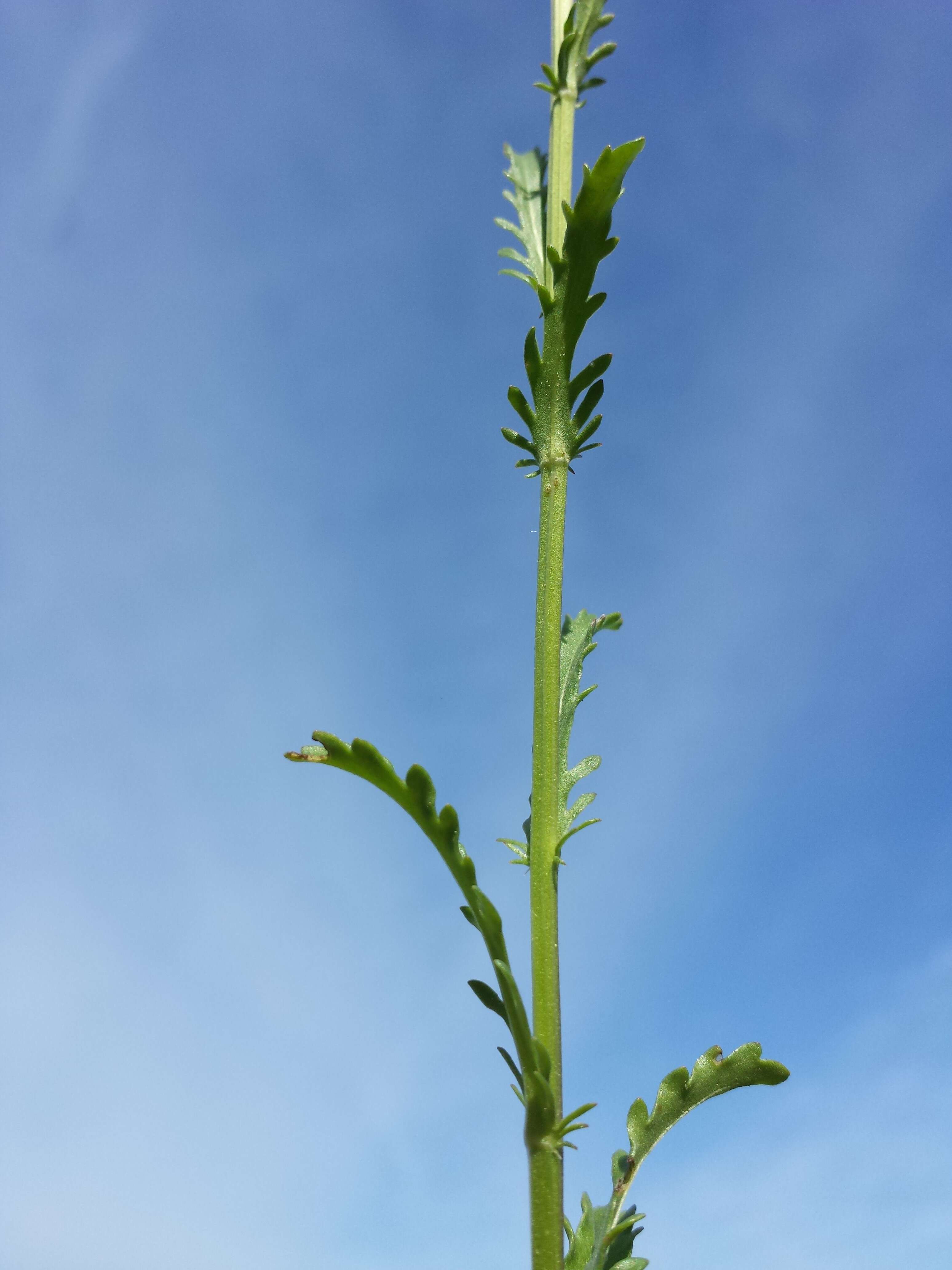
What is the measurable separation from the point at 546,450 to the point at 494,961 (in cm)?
153

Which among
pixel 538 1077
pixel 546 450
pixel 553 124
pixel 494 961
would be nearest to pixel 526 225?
pixel 553 124

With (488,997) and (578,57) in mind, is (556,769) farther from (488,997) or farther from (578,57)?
(578,57)

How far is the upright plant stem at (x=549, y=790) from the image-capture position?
6.70ft

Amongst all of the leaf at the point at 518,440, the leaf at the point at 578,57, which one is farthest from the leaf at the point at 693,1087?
the leaf at the point at 578,57

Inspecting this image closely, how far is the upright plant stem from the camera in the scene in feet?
6.70

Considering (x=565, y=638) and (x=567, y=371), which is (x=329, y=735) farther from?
(x=567, y=371)

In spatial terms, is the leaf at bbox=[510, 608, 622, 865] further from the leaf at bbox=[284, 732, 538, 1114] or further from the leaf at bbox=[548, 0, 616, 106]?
the leaf at bbox=[548, 0, 616, 106]

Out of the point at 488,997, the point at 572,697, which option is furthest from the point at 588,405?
the point at 488,997

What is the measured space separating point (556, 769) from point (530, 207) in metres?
2.16

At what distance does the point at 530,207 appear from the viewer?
3.26 meters

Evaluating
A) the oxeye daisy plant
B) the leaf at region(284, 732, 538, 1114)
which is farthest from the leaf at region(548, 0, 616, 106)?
the leaf at region(284, 732, 538, 1114)

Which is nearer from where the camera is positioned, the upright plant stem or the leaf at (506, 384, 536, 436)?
the upright plant stem

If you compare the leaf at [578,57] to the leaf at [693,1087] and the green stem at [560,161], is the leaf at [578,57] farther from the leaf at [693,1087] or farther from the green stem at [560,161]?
the leaf at [693,1087]

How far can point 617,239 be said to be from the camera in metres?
2.53
